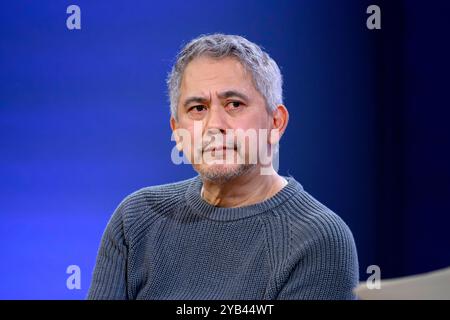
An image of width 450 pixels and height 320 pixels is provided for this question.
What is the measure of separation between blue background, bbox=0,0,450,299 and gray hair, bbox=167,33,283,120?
2.91ft

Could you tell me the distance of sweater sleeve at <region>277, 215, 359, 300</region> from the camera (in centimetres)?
119

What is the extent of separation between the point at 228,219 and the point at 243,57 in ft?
1.15

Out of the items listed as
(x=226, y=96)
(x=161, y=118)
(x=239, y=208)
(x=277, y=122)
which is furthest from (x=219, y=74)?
(x=161, y=118)

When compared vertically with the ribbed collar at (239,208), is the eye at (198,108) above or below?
above

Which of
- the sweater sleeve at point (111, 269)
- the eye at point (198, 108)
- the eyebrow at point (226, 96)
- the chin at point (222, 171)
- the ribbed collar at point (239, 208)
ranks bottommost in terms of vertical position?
the sweater sleeve at point (111, 269)

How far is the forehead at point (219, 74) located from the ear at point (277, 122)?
0.33 ft

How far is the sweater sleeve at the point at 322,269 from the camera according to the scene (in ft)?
3.90

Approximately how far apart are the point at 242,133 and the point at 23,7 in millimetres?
1429

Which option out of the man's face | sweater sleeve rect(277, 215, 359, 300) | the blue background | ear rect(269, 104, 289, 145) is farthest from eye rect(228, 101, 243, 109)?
the blue background

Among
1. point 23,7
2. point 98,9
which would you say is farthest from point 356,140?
point 23,7

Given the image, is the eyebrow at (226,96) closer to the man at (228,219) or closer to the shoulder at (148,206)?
the man at (228,219)

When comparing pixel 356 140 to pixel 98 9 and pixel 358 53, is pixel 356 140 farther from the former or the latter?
pixel 98 9

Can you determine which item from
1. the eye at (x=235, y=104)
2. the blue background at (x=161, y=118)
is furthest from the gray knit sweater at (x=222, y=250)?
the blue background at (x=161, y=118)

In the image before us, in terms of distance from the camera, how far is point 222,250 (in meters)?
1.33
